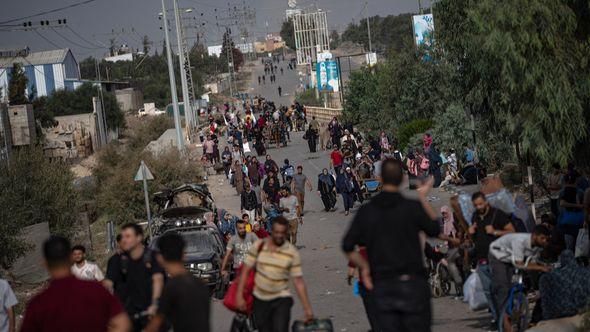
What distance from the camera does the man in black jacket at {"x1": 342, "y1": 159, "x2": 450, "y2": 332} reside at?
8.26 m

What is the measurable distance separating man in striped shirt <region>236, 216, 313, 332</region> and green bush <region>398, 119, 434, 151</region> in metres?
34.7

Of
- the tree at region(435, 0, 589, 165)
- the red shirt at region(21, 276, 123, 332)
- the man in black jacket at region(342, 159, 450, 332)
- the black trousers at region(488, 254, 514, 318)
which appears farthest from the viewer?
the tree at region(435, 0, 589, 165)

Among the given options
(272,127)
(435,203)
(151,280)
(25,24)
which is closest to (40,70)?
(25,24)

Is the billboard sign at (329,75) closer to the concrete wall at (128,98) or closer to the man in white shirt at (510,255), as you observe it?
the concrete wall at (128,98)

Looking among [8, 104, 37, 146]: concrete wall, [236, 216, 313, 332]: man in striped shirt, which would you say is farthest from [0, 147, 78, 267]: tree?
[236, 216, 313, 332]: man in striped shirt

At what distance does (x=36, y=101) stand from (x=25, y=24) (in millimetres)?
40780

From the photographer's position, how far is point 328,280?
2112 centimetres

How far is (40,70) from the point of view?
148 m

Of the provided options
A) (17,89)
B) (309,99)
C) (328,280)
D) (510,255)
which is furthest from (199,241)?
(309,99)

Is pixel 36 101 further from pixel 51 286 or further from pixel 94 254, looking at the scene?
pixel 51 286

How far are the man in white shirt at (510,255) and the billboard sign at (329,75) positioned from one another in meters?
69.2

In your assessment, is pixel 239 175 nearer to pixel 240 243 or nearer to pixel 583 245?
pixel 240 243

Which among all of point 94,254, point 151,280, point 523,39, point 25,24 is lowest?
point 94,254

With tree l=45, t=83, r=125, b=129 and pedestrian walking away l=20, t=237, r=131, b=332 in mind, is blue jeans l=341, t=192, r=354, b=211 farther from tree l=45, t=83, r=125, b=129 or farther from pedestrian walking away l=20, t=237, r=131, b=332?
tree l=45, t=83, r=125, b=129
